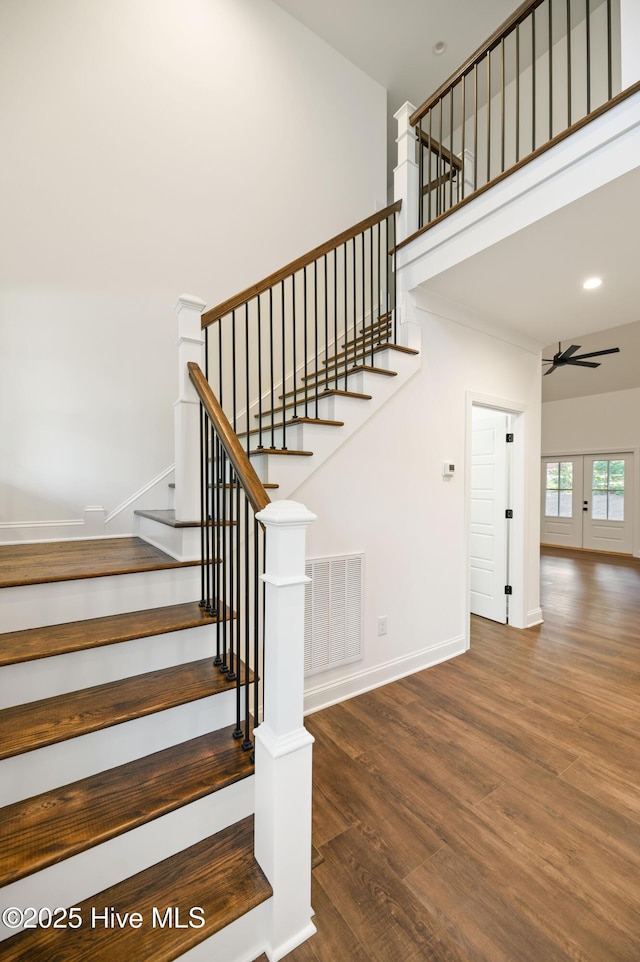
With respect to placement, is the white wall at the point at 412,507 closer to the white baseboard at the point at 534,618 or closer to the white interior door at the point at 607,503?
the white baseboard at the point at 534,618

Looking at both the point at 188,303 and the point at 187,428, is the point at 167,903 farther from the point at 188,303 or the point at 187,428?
the point at 188,303

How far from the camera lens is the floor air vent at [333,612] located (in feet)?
8.04

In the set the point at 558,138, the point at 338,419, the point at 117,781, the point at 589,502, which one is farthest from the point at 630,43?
the point at 589,502

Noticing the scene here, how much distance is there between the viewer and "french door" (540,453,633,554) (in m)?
7.55

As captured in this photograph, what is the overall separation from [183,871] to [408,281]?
3.30 m

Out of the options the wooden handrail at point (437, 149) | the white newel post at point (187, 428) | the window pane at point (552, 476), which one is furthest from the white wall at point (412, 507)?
the window pane at point (552, 476)

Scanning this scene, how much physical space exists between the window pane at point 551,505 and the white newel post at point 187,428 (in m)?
8.73

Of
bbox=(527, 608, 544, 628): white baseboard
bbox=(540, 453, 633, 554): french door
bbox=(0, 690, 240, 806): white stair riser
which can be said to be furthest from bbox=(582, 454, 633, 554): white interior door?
bbox=(0, 690, 240, 806): white stair riser

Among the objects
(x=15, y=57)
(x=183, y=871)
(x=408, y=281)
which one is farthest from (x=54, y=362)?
(x=183, y=871)

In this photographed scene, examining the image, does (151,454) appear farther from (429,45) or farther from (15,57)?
(429,45)

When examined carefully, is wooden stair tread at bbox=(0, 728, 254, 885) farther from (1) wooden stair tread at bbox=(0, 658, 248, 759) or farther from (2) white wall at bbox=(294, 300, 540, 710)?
(2) white wall at bbox=(294, 300, 540, 710)

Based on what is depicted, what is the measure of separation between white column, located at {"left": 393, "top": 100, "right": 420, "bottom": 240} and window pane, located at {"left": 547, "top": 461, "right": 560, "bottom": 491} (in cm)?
735

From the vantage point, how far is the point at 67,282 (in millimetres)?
2740

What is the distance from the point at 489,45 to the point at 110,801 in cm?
414
